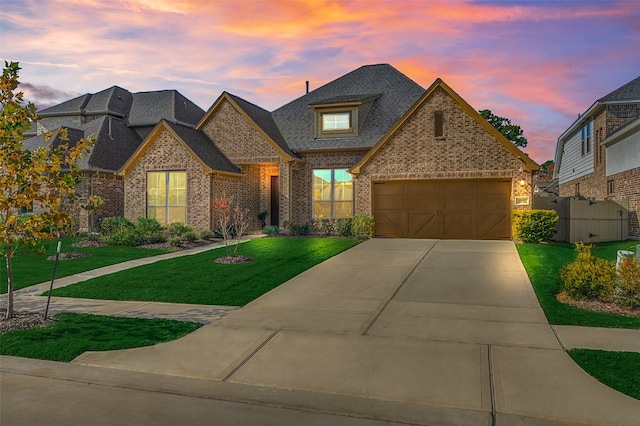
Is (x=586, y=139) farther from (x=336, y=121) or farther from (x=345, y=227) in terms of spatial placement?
(x=345, y=227)

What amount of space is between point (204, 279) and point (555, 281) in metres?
8.40

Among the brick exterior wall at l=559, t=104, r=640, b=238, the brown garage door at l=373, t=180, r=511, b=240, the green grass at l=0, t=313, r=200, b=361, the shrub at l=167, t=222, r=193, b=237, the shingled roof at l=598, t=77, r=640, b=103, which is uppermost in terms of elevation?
the shingled roof at l=598, t=77, r=640, b=103

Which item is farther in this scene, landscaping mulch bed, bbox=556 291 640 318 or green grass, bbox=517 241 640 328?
landscaping mulch bed, bbox=556 291 640 318

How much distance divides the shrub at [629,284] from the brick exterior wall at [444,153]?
10.7 m

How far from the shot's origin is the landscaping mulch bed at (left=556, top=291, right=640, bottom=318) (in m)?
8.60

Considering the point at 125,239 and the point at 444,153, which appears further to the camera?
the point at 444,153

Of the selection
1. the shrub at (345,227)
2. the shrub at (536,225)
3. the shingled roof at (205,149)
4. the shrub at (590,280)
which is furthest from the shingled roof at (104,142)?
the shrub at (590,280)

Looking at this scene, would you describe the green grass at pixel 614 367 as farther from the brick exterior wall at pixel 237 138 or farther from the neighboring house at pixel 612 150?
the brick exterior wall at pixel 237 138

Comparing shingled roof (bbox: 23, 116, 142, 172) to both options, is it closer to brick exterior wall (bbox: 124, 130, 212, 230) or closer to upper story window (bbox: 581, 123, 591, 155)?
brick exterior wall (bbox: 124, 130, 212, 230)

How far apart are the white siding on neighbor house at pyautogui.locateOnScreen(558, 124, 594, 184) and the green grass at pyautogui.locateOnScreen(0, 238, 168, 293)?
24.2 m

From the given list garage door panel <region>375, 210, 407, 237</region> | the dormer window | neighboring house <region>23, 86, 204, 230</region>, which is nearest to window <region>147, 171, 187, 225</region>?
neighboring house <region>23, 86, 204, 230</region>

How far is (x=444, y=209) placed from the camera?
67.5 feet

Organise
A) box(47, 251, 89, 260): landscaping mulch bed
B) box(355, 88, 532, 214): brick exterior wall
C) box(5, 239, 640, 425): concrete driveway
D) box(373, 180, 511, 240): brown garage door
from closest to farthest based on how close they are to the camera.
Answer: box(5, 239, 640, 425): concrete driveway
box(47, 251, 89, 260): landscaping mulch bed
box(355, 88, 532, 214): brick exterior wall
box(373, 180, 511, 240): brown garage door

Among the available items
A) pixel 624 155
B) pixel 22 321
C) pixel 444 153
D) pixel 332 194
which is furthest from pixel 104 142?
pixel 624 155
